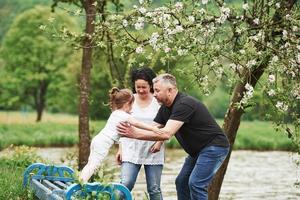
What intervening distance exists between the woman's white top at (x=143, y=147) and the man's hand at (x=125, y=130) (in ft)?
2.37

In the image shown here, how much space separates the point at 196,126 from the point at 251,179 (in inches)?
468

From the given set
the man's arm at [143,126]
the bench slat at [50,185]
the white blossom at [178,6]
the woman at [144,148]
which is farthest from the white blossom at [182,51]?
the bench slat at [50,185]

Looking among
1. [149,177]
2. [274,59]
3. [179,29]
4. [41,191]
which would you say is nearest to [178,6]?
[179,29]

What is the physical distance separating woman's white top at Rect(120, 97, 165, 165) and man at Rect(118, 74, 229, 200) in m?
0.60

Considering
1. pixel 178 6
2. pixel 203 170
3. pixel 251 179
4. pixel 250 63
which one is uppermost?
pixel 178 6

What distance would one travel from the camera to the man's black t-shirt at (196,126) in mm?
7969

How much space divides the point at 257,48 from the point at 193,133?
1692mm

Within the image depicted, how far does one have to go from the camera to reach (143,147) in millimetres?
8883

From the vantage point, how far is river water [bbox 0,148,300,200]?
15266mm

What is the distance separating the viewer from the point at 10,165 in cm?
1350

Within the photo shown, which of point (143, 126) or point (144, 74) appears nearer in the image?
point (143, 126)

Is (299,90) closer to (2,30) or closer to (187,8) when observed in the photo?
(187,8)

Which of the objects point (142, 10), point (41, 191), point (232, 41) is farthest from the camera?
point (232, 41)

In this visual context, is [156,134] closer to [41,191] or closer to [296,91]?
[41,191]
